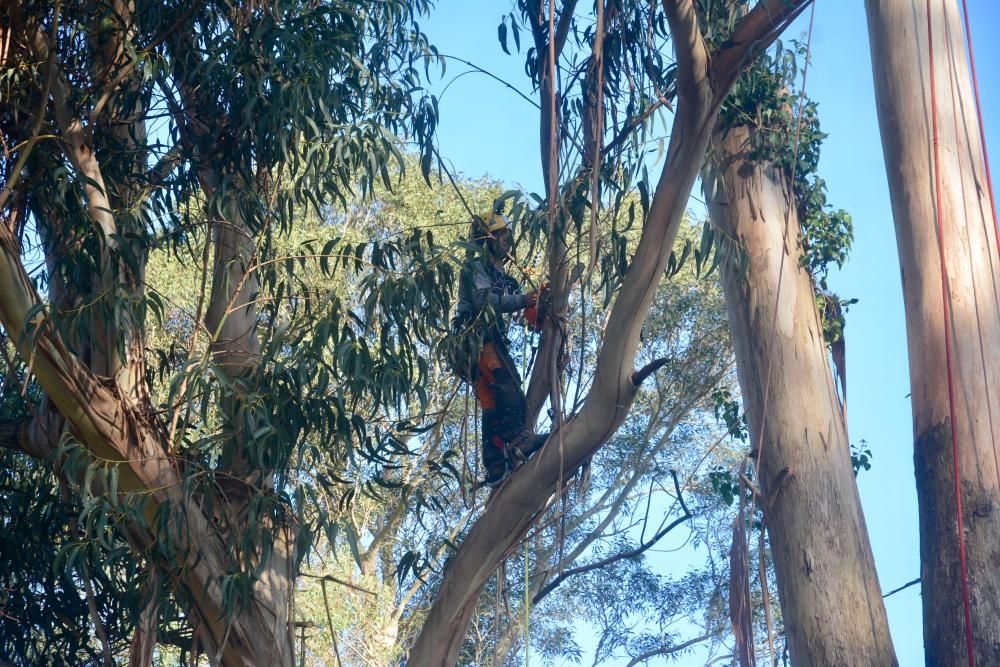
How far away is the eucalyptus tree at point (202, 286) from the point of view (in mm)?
3637

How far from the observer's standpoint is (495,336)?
394 centimetres

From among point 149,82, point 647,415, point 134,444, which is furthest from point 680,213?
point 647,415

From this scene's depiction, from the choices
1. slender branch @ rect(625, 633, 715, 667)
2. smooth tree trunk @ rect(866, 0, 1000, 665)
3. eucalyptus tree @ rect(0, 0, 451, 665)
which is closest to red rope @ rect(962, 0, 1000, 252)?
smooth tree trunk @ rect(866, 0, 1000, 665)

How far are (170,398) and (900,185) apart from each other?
7.54 feet

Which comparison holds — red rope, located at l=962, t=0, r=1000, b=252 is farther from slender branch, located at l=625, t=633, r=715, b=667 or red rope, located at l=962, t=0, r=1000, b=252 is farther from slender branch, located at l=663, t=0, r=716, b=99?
slender branch, located at l=625, t=633, r=715, b=667

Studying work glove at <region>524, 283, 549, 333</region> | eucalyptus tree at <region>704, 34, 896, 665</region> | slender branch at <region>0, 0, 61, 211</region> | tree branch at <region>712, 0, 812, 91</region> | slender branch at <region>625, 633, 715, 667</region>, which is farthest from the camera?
slender branch at <region>625, 633, 715, 667</region>

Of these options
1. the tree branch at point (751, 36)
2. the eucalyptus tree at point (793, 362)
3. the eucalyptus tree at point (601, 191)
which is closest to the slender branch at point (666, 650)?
the eucalyptus tree at point (793, 362)

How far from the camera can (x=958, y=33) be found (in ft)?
11.5

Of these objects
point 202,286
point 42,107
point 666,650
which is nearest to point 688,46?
point 202,286

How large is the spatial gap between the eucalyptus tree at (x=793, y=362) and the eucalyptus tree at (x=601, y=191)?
0.45m

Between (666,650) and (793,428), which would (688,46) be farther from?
(666,650)

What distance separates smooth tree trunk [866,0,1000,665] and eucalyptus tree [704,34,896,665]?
0.34 metres

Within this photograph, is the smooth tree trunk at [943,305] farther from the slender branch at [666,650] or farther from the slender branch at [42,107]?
the slender branch at [666,650]

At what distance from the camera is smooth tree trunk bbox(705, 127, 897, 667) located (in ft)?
11.8
